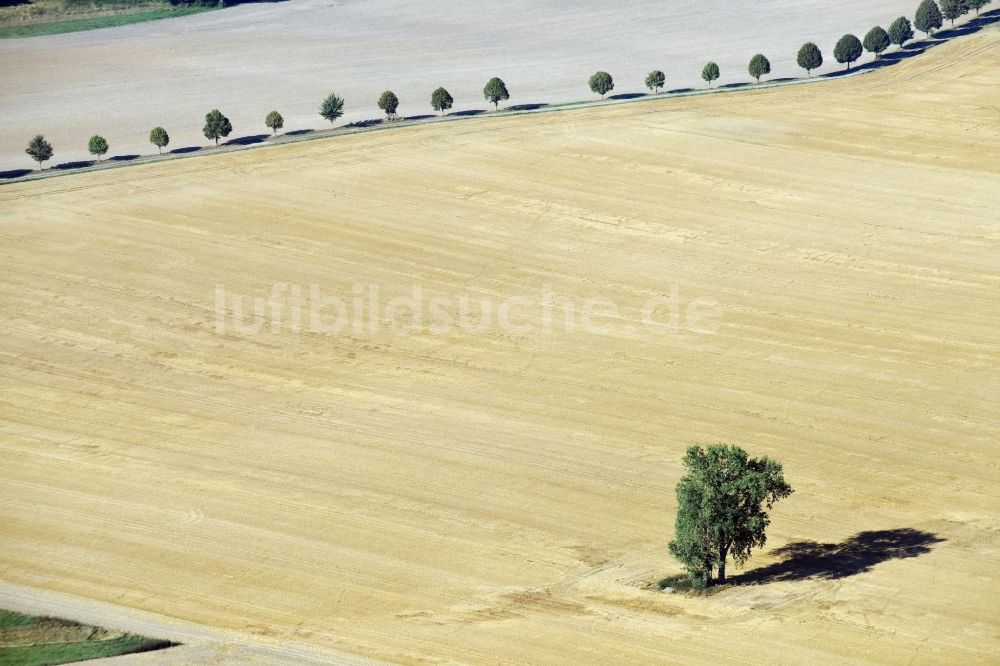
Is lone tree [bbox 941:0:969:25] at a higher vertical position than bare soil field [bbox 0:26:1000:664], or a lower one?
higher

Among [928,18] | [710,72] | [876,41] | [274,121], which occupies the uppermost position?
[928,18]

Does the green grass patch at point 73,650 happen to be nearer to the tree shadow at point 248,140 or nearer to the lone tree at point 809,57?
the tree shadow at point 248,140

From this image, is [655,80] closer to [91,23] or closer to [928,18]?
[928,18]

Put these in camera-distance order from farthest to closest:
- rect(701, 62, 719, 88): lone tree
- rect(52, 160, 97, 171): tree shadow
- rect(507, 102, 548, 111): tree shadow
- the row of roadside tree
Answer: rect(701, 62, 719, 88): lone tree < rect(507, 102, 548, 111): tree shadow < the row of roadside tree < rect(52, 160, 97, 171): tree shadow

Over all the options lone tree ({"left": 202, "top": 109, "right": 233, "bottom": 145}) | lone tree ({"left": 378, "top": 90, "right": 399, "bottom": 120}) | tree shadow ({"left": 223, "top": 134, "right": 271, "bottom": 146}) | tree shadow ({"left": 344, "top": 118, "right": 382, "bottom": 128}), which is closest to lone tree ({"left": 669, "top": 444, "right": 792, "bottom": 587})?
tree shadow ({"left": 223, "top": 134, "right": 271, "bottom": 146})

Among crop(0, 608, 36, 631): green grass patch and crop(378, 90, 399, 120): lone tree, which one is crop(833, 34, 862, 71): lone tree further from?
crop(0, 608, 36, 631): green grass patch

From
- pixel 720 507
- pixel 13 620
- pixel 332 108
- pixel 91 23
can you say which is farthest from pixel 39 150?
pixel 720 507

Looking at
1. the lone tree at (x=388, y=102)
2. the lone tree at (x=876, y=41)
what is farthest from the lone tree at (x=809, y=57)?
the lone tree at (x=388, y=102)
